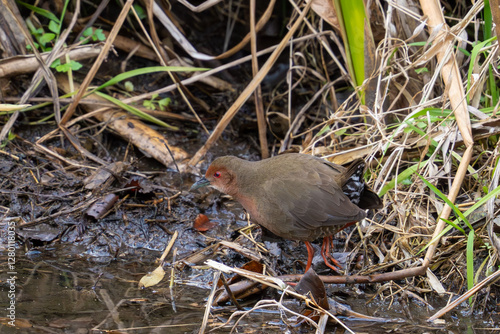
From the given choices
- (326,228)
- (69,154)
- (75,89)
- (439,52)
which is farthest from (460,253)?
(75,89)

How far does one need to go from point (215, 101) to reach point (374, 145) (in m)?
1.99

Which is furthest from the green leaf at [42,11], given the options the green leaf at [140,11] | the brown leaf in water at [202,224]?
the brown leaf in water at [202,224]

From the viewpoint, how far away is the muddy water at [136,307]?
276 cm

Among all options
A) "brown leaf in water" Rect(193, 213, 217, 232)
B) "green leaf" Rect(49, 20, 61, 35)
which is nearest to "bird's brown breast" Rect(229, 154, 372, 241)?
"brown leaf in water" Rect(193, 213, 217, 232)

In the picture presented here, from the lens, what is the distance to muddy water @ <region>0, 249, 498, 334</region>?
276 cm

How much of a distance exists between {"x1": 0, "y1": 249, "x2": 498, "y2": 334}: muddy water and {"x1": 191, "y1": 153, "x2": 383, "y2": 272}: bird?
431 millimetres

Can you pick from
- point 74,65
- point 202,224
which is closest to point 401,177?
point 202,224

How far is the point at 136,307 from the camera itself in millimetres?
3006

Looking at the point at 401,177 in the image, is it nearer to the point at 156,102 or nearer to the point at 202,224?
the point at 202,224

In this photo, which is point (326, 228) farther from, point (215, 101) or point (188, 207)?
point (215, 101)

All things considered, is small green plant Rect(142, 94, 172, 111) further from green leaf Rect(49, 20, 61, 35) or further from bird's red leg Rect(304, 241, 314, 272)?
bird's red leg Rect(304, 241, 314, 272)

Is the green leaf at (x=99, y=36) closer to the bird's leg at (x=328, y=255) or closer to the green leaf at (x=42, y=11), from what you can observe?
the green leaf at (x=42, y=11)

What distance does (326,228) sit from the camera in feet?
11.4

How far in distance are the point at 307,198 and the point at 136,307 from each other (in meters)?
1.31
